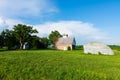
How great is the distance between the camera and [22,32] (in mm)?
97688

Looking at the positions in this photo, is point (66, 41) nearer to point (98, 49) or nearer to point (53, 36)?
point (53, 36)

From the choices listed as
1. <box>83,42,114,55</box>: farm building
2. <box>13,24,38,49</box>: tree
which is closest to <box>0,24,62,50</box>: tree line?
<box>13,24,38,49</box>: tree

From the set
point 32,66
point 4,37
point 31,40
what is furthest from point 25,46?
point 32,66

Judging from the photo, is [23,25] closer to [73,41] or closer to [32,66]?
[73,41]

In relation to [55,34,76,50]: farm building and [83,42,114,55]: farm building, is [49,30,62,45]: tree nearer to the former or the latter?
[55,34,76,50]: farm building

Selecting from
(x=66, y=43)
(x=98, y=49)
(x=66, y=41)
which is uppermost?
(x=66, y=41)

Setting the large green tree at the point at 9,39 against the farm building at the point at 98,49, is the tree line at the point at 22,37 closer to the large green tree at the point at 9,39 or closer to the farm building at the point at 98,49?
the large green tree at the point at 9,39

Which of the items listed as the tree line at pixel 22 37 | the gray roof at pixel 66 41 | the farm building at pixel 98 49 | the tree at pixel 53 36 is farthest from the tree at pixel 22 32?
the farm building at pixel 98 49

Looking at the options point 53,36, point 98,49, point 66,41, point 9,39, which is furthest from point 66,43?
point 98,49

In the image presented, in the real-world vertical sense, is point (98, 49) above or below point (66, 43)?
below

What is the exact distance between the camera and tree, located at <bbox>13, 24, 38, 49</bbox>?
9638 cm

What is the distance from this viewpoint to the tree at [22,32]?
96.4 m

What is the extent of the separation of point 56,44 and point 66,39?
19.1ft

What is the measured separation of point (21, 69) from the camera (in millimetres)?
17109
